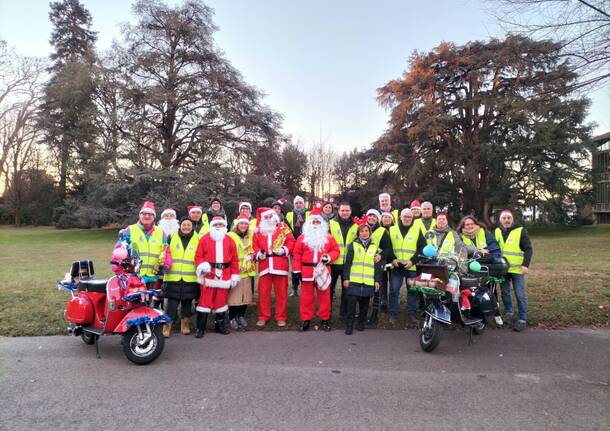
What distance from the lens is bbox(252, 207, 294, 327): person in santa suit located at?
638 centimetres

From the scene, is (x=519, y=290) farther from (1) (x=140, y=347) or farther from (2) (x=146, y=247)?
(2) (x=146, y=247)

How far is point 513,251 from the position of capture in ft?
20.9

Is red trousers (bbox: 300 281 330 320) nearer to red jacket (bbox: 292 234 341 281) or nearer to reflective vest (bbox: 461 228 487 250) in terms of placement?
red jacket (bbox: 292 234 341 281)

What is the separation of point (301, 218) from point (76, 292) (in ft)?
14.9

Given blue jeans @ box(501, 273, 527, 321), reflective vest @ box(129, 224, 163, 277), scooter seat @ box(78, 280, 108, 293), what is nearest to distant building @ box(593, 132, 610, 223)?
blue jeans @ box(501, 273, 527, 321)

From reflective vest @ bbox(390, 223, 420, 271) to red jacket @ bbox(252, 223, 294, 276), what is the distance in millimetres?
1790

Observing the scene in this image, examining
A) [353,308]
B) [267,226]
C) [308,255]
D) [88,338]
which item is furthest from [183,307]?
[353,308]

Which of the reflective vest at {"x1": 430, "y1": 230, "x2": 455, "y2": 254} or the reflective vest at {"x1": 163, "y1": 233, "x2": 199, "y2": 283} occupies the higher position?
the reflective vest at {"x1": 430, "y1": 230, "x2": 455, "y2": 254}

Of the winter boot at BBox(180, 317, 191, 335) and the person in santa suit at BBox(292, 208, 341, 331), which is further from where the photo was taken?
the person in santa suit at BBox(292, 208, 341, 331)

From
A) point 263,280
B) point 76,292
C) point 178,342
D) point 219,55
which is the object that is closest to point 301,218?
point 263,280

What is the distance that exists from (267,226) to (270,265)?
0.67m

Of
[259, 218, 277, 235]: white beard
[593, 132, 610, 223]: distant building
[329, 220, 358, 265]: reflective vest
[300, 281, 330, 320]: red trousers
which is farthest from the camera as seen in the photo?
[593, 132, 610, 223]: distant building

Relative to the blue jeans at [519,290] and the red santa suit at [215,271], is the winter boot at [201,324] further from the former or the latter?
the blue jeans at [519,290]

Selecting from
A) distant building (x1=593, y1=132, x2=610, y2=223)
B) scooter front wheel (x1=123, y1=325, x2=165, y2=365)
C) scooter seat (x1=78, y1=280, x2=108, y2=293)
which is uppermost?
distant building (x1=593, y1=132, x2=610, y2=223)
